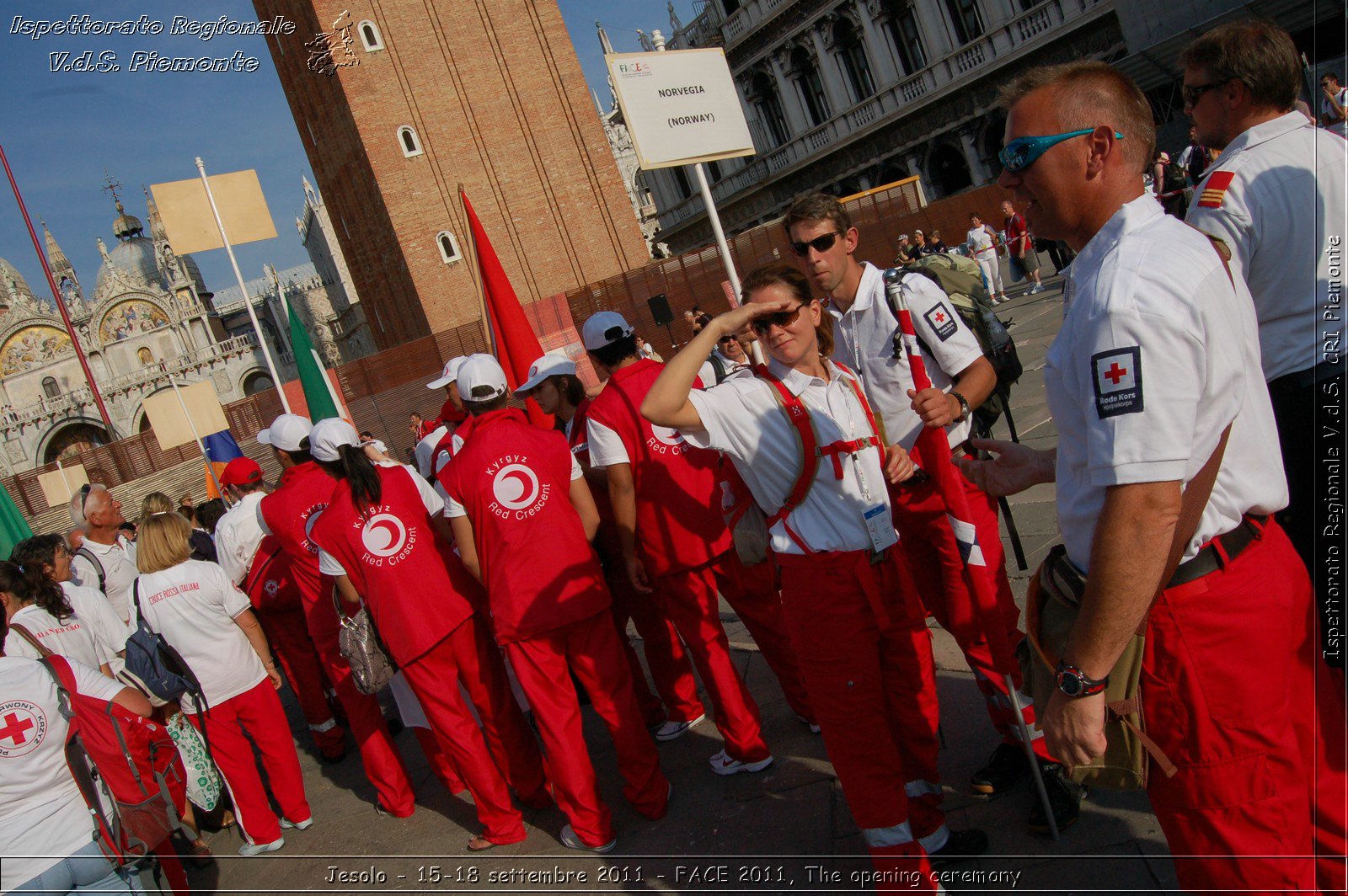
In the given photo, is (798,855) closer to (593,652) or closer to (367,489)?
(593,652)

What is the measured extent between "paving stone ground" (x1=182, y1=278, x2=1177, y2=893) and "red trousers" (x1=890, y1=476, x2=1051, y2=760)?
37 centimetres

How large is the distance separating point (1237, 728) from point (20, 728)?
3318 mm

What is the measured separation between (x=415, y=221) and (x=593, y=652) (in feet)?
102

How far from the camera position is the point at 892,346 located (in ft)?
11.0

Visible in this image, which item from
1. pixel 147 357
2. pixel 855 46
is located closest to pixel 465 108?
pixel 855 46

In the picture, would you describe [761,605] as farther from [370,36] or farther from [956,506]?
[370,36]

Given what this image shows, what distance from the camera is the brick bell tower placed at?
3155 centimetres

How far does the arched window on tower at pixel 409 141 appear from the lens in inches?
1256

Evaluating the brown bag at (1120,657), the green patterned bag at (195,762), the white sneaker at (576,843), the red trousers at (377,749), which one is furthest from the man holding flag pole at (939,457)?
the green patterned bag at (195,762)

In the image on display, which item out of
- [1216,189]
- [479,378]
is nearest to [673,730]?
[479,378]

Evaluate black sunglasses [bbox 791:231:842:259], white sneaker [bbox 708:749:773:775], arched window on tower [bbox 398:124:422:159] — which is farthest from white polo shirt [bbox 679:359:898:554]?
arched window on tower [bbox 398:124:422:159]

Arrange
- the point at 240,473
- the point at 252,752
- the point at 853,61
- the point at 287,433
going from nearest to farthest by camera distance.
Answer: the point at 252,752 < the point at 287,433 < the point at 240,473 < the point at 853,61

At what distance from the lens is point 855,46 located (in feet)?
101

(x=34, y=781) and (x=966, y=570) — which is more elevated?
(x=34, y=781)
